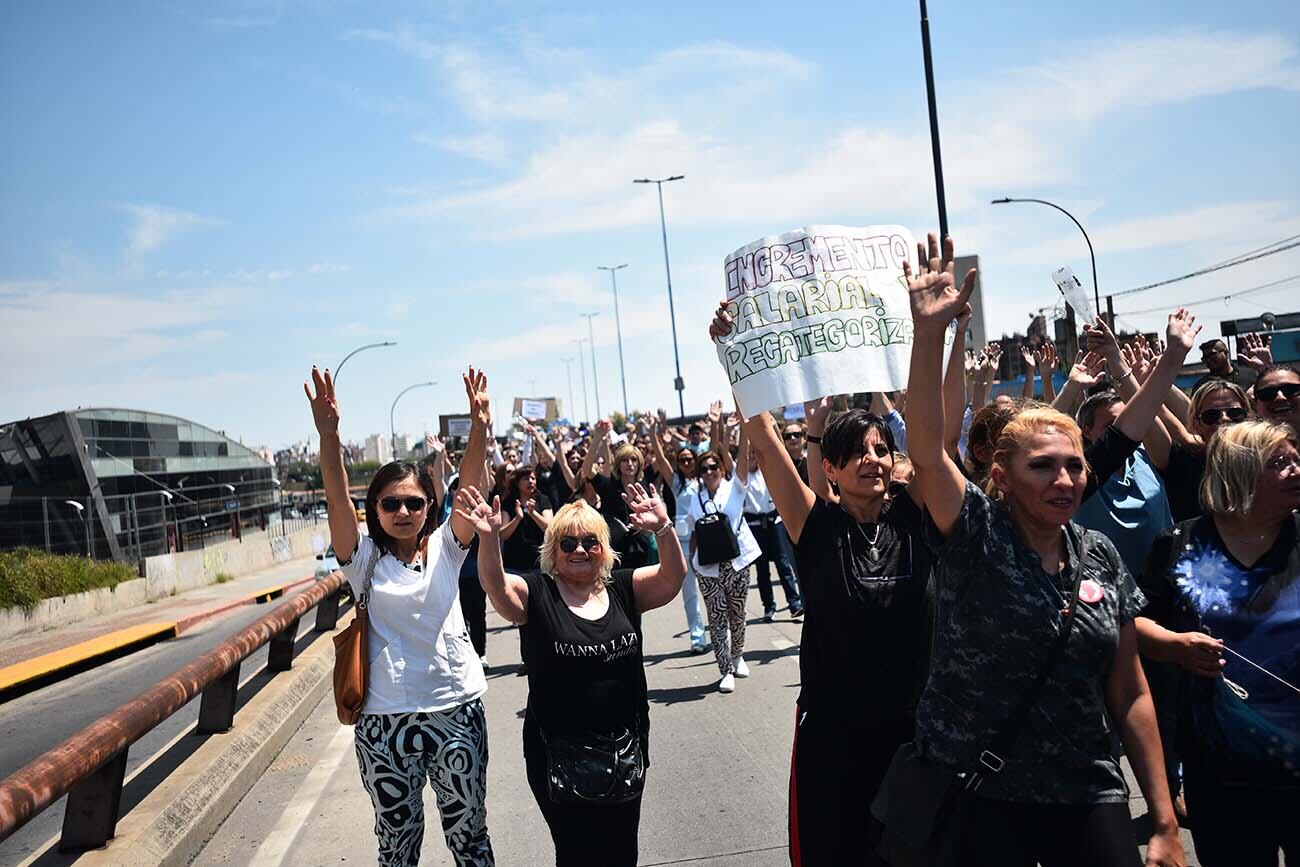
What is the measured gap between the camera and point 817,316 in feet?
15.1

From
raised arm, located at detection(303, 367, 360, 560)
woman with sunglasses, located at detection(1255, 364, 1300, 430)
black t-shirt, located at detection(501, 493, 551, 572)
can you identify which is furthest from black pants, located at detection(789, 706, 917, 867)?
black t-shirt, located at detection(501, 493, 551, 572)

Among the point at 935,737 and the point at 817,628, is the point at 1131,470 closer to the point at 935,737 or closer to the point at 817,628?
the point at 817,628

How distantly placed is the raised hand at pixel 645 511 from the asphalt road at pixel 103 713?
11.3ft

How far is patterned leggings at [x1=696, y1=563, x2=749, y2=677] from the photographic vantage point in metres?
9.15

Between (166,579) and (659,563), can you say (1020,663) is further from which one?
(166,579)

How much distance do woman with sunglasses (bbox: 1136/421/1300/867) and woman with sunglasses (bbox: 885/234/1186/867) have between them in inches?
18.3

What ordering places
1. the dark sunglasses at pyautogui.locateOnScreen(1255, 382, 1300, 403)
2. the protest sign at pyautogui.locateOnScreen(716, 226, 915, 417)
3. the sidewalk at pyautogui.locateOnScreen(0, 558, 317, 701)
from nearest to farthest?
the protest sign at pyautogui.locateOnScreen(716, 226, 915, 417) → the dark sunglasses at pyautogui.locateOnScreen(1255, 382, 1300, 403) → the sidewalk at pyautogui.locateOnScreen(0, 558, 317, 701)

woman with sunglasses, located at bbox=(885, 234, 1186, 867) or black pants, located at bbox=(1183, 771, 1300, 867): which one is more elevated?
woman with sunglasses, located at bbox=(885, 234, 1186, 867)

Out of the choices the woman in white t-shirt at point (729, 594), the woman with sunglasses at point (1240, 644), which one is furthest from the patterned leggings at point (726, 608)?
the woman with sunglasses at point (1240, 644)

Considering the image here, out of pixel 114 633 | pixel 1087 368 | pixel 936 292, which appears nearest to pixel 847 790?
pixel 936 292

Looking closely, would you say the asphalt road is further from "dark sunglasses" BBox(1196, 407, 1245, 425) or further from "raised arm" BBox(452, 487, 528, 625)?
"dark sunglasses" BBox(1196, 407, 1245, 425)

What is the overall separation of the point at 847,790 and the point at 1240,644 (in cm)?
128

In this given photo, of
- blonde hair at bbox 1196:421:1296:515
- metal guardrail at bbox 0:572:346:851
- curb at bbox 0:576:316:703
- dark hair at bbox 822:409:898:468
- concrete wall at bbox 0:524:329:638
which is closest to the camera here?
blonde hair at bbox 1196:421:1296:515

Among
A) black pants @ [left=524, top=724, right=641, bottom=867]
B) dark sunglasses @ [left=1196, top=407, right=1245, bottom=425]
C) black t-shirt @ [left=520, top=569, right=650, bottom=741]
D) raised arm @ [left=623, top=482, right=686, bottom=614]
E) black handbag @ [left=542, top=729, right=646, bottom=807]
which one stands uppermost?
dark sunglasses @ [left=1196, top=407, right=1245, bottom=425]
